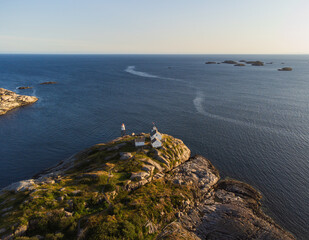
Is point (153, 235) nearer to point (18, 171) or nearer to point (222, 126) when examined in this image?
point (18, 171)

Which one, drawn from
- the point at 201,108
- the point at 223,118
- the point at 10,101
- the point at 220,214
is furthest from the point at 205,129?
the point at 10,101

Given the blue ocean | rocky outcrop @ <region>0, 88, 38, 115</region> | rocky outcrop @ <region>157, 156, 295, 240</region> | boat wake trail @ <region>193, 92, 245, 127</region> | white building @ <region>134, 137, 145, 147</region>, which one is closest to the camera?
rocky outcrop @ <region>157, 156, 295, 240</region>

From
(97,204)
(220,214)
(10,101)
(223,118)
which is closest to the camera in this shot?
(97,204)

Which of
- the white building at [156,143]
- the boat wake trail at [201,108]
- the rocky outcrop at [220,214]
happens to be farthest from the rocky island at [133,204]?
the boat wake trail at [201,108]

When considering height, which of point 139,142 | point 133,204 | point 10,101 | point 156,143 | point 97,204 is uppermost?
point 10,101

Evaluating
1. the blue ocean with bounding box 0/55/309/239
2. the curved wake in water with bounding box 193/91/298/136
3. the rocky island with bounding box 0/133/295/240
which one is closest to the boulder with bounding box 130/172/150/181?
the rocky island with bounding box 0/133/295/240

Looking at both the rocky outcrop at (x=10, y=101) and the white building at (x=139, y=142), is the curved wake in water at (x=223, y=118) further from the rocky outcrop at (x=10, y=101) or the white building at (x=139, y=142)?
the rocky outcrop at (x=10, y=101)

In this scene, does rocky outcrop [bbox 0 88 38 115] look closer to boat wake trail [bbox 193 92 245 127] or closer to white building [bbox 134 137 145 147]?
white building [bbox 134 137 145 147]

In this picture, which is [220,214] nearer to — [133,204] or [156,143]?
[133,204]
